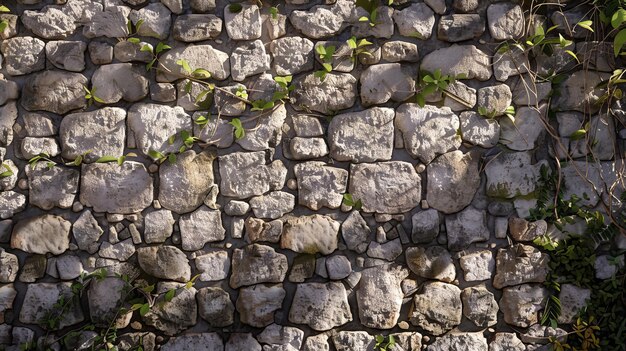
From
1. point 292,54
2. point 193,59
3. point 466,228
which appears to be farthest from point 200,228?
point 466,228

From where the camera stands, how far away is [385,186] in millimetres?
2391

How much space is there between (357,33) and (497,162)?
27.9 inches

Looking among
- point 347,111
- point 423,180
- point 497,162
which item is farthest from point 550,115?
point 347,111

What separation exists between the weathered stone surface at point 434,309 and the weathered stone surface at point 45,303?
1.25 meters

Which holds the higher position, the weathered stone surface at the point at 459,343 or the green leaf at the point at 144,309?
the green leaf at the point at 144,309

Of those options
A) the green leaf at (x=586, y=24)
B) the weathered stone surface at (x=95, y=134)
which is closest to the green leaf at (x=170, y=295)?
the weathered stone surface at (x=95, y=134)

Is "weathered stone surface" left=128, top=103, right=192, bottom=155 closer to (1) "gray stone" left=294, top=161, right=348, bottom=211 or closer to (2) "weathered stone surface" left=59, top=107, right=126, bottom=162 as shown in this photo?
(2) "weathered stone surface" left=59, top=107, right=126, bottom=162

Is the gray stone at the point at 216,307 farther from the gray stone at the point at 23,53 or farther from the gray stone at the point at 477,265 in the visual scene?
the gray stone at the point at 23,53

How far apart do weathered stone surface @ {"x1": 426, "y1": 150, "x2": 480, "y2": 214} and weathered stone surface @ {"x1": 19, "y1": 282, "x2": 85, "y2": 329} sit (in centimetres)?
138

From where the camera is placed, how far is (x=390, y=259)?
2393 millimetres

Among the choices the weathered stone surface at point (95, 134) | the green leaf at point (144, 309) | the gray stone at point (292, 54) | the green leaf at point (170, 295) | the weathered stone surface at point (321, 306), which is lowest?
the weathered stone surface at point (321, 306)

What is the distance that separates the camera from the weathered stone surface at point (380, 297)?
238cm

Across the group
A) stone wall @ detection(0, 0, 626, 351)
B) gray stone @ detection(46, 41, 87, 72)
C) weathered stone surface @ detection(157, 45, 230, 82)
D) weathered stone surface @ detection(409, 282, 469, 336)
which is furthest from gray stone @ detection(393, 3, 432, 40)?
gray stone @ detection(46, 41, 87, 72)

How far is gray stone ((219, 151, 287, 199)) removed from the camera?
2.38 meters
